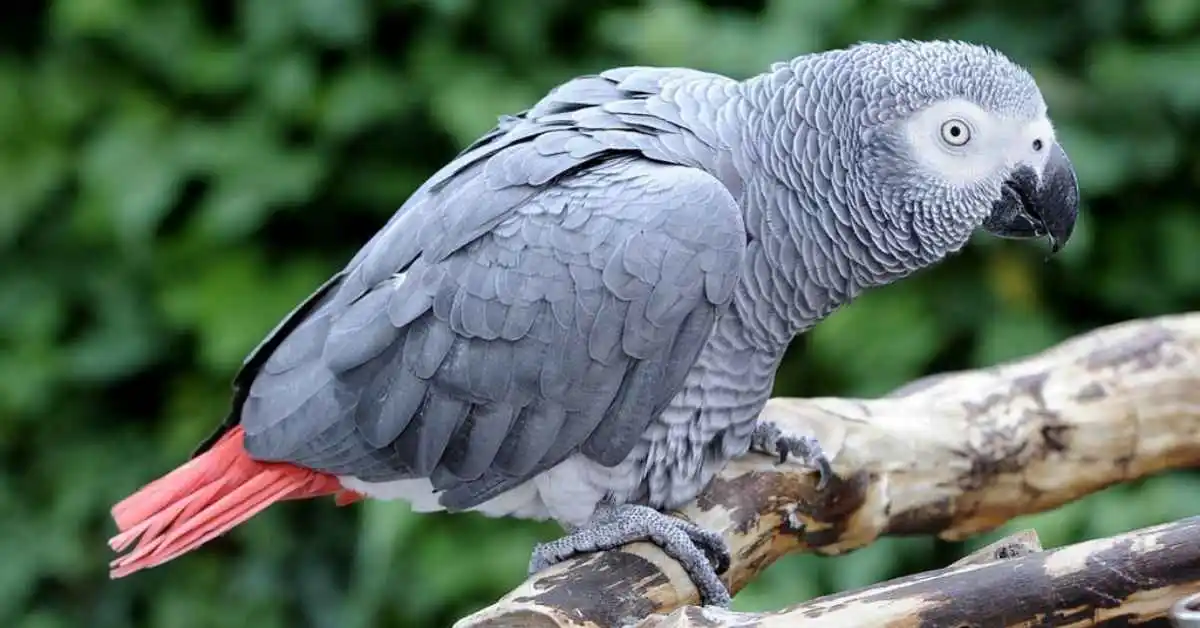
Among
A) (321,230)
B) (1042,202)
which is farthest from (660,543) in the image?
(321,230)

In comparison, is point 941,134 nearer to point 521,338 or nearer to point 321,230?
point 521,338

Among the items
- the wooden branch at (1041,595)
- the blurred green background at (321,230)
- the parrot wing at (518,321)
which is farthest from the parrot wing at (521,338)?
the blurred green background at (321,230)

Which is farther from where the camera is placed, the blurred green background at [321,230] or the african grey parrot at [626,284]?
the blurred green background at [321,230]

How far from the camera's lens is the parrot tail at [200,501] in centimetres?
101

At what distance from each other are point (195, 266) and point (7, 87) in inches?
16.2

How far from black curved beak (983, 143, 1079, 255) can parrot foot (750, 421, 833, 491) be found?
9.8 inches

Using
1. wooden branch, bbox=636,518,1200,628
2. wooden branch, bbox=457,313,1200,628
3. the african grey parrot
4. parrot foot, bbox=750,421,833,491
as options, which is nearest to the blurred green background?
wooden branch, bbox=457,313,1200,628

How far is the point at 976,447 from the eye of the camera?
1157mm

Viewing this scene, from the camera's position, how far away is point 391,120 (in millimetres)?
1729

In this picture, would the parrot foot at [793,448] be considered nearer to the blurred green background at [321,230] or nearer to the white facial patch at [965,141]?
the white facial patch at [965,141]

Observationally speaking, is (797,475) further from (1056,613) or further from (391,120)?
(391,120)

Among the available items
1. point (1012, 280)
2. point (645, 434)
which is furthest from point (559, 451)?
point (1012, 280)

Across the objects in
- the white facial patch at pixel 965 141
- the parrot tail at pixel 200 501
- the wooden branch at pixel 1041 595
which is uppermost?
the white facial patch at pixel 965 141

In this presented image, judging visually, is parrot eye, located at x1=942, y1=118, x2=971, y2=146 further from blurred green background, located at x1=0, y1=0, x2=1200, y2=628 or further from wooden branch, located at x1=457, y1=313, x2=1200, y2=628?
blurred green background, located at x1=0, y1=0, x2=1200, y2=628
